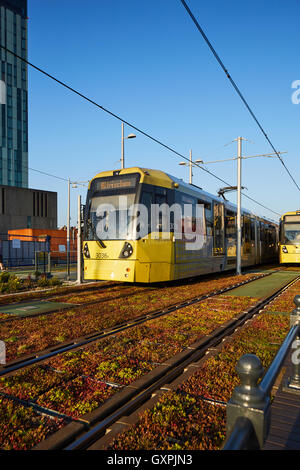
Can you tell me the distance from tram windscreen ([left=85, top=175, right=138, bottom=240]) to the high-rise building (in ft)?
269

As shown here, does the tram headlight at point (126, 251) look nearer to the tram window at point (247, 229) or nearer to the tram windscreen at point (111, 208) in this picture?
the tram windscreen at point (111, 208)

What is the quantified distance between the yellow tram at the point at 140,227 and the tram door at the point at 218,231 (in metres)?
2.07

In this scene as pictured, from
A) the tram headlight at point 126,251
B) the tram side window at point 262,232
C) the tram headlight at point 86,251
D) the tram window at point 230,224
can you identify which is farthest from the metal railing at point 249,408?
the tram side window at point 262,232

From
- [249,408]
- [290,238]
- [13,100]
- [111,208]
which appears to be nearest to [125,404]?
[249,408]

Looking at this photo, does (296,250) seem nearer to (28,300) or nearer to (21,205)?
(28,300)

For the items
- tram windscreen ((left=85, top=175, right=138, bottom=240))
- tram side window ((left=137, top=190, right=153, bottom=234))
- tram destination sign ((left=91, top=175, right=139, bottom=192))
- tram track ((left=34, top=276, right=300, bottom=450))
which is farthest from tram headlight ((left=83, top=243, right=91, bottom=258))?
tram track ((left=34, top=276, right=300, bottom=450))

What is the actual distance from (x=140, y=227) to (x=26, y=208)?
46186mm

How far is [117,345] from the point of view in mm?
5039

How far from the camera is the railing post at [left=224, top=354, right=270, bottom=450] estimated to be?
1.79 m

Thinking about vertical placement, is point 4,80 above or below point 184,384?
above

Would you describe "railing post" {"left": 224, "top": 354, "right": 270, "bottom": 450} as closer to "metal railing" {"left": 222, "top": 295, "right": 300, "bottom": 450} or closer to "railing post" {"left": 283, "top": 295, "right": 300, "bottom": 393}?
"metal railing" {"left": 222, "top": 295, "right": 300, "bottom": 450}

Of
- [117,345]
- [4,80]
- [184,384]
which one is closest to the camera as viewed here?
[184,384]

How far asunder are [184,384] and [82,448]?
4.71 feet
